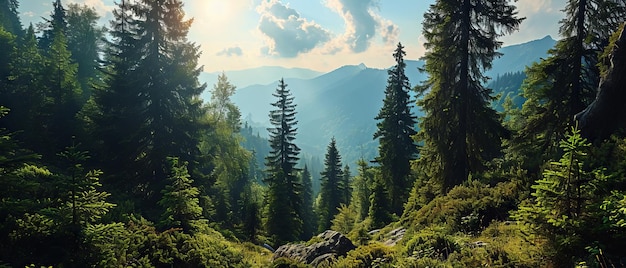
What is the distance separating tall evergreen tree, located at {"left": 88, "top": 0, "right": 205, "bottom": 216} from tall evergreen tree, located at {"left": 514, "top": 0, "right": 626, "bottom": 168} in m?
18.4

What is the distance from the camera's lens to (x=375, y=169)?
3381cm

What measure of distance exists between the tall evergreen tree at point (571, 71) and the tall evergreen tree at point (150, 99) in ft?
60.2

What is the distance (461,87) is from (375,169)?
18309mm

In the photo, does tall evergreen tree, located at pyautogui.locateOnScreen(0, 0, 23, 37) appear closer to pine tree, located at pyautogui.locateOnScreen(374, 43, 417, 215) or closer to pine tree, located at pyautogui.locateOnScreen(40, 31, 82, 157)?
pine tree, located at pyautogui.locateOnScreen(40, 31, 82, 157)

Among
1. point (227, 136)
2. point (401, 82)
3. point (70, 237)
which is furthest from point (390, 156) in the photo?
point (70, 237)

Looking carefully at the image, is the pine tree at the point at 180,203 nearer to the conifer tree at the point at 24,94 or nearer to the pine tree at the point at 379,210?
the pine tree at the point at 379,210

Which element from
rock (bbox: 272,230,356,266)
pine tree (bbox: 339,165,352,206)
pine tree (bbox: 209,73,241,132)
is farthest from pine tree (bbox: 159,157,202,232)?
pine tree (bbox: 339,165,352,206)

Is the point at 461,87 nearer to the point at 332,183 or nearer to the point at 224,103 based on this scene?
the point at 224,103

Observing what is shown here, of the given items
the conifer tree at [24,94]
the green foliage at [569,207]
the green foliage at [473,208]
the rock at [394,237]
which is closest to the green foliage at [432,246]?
the green foliage at [473,208]

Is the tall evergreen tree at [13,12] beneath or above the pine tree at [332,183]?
above

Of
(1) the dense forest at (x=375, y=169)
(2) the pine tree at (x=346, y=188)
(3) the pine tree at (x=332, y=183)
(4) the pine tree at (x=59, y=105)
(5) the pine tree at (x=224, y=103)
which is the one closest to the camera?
(1) the dense forest at (x=375, y=169)

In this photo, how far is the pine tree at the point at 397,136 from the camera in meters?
31.3

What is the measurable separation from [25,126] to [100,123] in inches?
296

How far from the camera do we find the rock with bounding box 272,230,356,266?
12.0 metres
